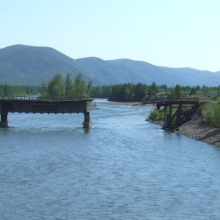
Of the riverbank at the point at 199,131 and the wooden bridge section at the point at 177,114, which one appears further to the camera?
the wooden bridge section at the point at 177,114

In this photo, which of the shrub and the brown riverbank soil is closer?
the brown riverbank soil

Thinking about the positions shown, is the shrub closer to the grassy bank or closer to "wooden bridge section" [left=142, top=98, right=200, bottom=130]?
"wooden bridge section" [left=142, top=98, right=200, bottom=130]

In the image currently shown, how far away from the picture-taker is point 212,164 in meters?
57.2

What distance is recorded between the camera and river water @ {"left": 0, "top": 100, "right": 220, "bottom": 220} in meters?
38.0

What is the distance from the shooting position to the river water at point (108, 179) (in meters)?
38.0

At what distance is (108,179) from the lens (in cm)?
4888

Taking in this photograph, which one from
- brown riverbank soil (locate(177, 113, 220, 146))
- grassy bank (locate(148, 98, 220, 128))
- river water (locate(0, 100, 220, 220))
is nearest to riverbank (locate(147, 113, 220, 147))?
brown riverbank soil (locate(177, 113, 220, 146))

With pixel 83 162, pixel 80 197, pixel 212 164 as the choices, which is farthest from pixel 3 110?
pixel 80 197

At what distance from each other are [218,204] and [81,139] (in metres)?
44.7

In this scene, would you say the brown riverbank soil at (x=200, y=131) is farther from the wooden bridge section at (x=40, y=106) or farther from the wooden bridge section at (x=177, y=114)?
the wooden bridge section at (x=40, y=106)

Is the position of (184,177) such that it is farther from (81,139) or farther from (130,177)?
(81,139)

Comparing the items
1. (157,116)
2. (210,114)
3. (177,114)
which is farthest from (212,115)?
(157,116)

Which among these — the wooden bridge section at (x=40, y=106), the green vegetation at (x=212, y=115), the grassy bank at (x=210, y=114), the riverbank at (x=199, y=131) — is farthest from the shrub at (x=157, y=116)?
the wooden bridge section at (x=40, y=106)

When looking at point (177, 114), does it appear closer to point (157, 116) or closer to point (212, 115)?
point (212, 115)
